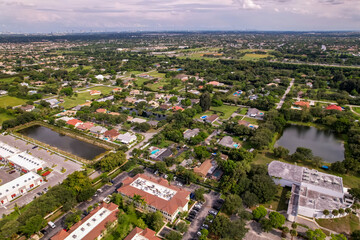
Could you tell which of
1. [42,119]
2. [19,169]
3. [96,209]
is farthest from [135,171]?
[42,119]

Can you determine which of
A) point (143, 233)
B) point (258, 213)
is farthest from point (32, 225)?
point (258, 213)

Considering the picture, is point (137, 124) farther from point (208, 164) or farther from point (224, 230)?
point (224, 230)

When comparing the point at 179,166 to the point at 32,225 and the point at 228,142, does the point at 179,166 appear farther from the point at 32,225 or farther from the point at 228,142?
the point at 32,225

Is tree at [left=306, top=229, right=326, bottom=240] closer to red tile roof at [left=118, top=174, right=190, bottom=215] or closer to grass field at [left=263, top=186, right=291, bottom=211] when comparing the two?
grass field at [left=263, top=186, right=291, bottom=211]

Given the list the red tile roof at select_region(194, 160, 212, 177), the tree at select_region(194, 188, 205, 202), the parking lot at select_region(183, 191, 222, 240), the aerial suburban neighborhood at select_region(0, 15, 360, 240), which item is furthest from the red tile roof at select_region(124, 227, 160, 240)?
the red tile roof at select_region(194, 160, 212, 177)

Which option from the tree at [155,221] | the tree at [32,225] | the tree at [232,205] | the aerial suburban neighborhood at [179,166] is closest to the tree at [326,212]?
the aerial suburban neighborhood at [179,166]
